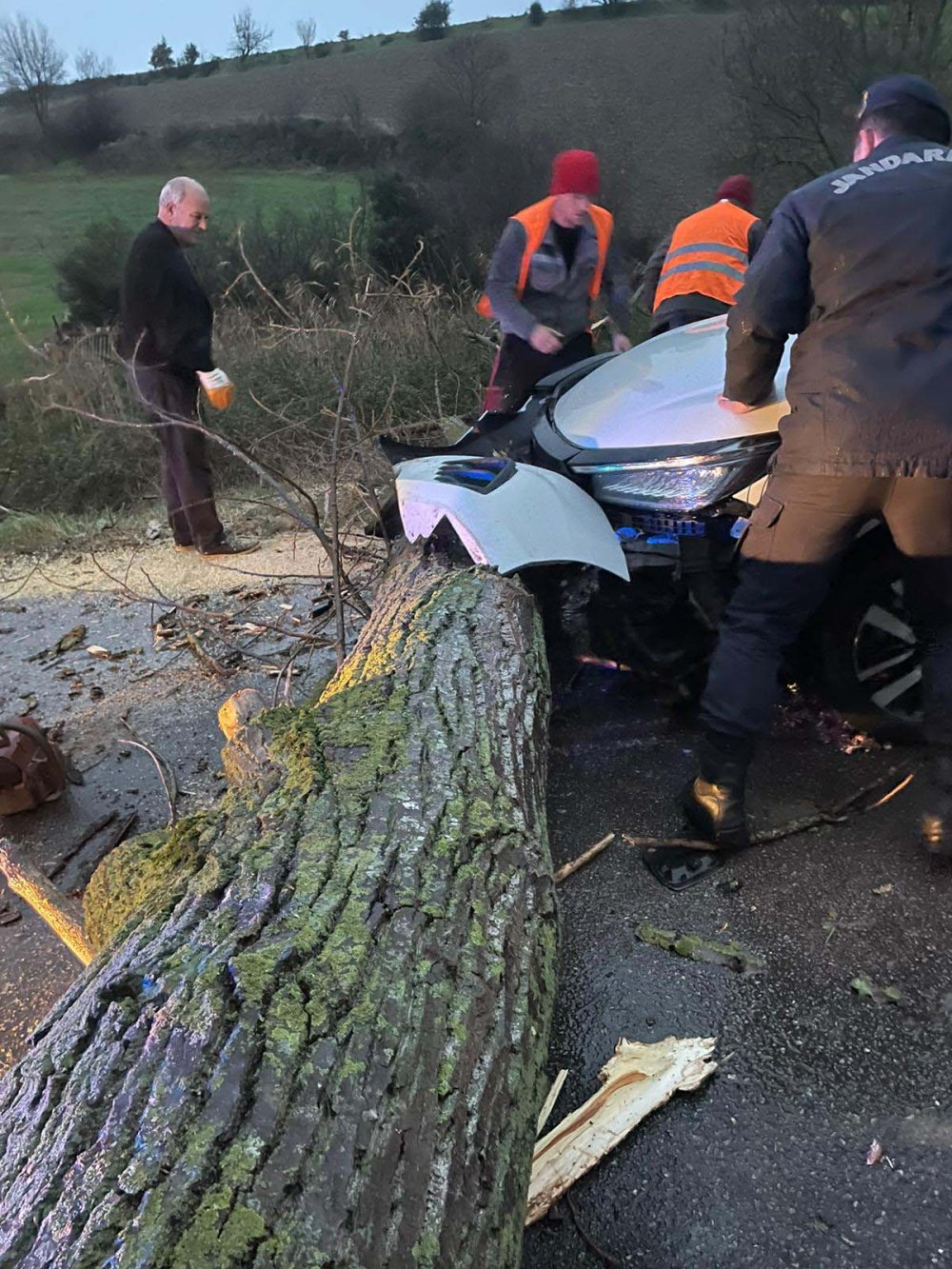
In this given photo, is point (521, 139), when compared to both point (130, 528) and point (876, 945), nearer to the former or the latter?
point (130, 528)

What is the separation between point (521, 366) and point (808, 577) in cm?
303

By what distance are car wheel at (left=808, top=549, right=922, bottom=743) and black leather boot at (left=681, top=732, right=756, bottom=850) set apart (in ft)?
1.41

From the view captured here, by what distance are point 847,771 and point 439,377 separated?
267 inches

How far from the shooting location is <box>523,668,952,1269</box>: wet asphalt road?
62.8 inches

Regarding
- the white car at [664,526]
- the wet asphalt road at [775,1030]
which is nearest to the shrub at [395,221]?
the white car at [664,526]

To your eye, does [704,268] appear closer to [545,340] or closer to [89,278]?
[545,340]

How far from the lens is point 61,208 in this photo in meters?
21.2

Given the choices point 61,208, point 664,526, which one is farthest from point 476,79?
point 664,526

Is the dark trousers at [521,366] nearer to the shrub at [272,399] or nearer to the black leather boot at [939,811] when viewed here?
the shrub at [272,399]

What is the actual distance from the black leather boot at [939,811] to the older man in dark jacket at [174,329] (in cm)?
406

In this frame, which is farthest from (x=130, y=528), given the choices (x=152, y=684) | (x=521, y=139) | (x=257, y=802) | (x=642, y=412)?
(x=521, y=139)

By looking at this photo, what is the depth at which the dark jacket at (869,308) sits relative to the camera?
83.1 inches

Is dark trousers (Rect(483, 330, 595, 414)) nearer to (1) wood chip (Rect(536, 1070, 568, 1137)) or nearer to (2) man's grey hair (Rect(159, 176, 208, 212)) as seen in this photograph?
(2) man's grey hair (Rect(159, 176, 208, 212))

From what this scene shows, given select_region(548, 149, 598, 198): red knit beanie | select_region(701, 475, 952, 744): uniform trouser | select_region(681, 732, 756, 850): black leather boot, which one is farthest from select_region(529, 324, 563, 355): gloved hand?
select_region(681, 732, 756, 850): black leather boot
